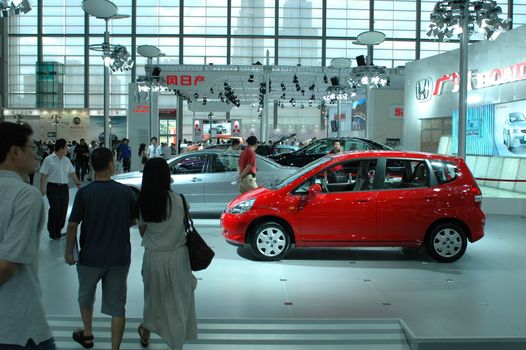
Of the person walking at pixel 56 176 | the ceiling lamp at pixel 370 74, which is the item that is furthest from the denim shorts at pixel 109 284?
the ceiling lamp at pixel 370 74

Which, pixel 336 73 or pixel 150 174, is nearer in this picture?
pixel 150 174

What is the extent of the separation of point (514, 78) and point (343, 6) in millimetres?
25821

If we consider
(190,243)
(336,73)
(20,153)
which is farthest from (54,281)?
(336,73)

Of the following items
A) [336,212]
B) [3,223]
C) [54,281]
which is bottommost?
[54,281]

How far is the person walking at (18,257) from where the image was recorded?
6.98 ft

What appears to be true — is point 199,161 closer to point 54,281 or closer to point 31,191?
point 54,281

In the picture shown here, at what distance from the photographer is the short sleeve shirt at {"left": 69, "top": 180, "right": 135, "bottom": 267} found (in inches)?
151

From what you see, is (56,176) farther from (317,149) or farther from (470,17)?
(317,149)

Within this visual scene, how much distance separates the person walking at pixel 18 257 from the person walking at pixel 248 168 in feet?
23.2

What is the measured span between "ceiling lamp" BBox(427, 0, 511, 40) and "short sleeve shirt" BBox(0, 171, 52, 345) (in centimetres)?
942

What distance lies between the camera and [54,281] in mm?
6223

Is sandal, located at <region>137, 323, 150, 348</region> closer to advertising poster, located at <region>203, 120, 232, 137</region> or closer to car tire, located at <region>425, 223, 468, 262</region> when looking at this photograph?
car tire, located at <region>425, 223, 468, 262</region>

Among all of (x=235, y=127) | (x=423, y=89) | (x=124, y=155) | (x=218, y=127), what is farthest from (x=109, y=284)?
(x=235, y=127)

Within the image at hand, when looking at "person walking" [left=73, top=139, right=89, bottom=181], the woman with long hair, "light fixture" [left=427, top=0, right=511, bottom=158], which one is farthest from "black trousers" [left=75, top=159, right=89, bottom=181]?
the woman with long hair
